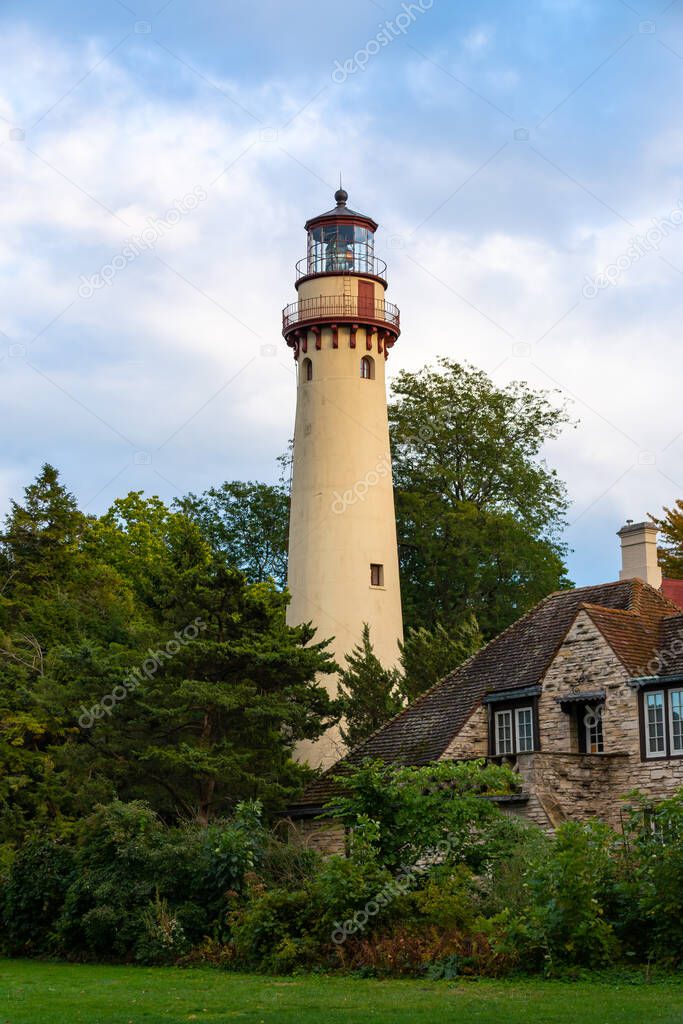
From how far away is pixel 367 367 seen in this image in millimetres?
45281

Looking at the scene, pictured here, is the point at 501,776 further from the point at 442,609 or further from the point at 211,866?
the point at 442,609

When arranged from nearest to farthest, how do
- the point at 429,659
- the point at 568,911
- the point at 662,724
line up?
1. the point at 568,911
2. the point at 662,724
3. the point at 429,659

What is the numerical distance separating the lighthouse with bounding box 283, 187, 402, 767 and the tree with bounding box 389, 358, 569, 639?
621 cm

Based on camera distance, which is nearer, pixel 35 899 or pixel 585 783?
pixel 35 899

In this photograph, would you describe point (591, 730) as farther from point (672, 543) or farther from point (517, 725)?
point (672, 543)

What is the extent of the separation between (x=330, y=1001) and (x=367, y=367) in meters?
29.8

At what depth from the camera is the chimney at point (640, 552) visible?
35.8 m

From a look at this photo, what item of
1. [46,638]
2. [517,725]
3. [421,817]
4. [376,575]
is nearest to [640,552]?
[517,725]

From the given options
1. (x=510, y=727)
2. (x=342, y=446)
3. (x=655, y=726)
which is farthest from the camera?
(x=342, y=446)

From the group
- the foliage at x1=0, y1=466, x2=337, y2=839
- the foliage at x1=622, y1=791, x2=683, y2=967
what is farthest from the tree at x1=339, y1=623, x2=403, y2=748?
the foliage at x1=622, y1=791, x2=683, y2=967

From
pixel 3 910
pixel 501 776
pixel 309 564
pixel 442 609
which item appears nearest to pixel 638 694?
pixel 501 776

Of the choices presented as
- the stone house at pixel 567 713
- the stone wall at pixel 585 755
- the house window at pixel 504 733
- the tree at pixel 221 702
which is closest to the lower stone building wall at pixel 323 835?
the stone house at pixel 567 713

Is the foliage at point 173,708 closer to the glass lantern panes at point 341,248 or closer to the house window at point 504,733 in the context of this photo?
the house window at point 504,733

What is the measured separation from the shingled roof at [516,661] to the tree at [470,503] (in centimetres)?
1566
